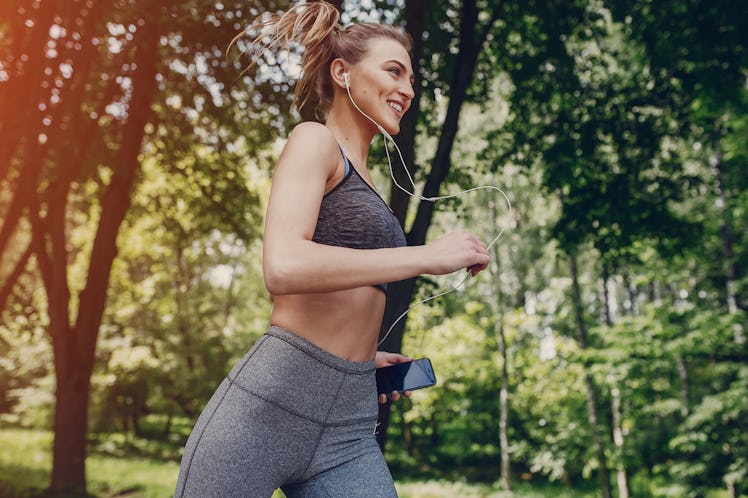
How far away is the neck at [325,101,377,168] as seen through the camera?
1803 millimetres

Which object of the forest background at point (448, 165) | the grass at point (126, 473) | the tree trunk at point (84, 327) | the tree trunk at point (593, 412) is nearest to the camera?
the forest background at point (448, 165)

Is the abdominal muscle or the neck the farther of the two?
the neck

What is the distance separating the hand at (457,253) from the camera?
142cm

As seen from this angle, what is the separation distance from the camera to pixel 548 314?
934 inches

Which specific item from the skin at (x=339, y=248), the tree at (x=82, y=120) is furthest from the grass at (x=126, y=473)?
the skin at (x=339, y=248)

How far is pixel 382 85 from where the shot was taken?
1791mm

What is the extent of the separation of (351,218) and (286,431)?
540mm

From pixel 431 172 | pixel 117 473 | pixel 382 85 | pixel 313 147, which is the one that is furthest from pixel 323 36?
pixel 117 473

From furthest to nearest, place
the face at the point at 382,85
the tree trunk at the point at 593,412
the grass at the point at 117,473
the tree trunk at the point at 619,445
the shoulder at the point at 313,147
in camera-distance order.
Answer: the tree trunk at the point at 593,412
the tree trunk at the point at 619,445
the grass at the point at 117,473
the face at the point at 382,85
the shoulder at the point at 313,147

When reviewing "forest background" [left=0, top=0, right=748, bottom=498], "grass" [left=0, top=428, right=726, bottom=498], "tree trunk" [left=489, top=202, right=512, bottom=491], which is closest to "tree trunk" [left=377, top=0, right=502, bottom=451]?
"forest background" [left=0, top=0, right=748, bottom=498]

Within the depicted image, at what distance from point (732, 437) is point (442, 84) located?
30.1ft

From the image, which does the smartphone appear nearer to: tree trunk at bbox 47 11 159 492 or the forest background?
→ the forest background

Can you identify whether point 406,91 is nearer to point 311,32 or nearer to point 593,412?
point 311,32

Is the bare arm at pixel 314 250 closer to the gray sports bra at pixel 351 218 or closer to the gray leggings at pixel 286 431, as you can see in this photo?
the gray sports bra at pixel 351 218
